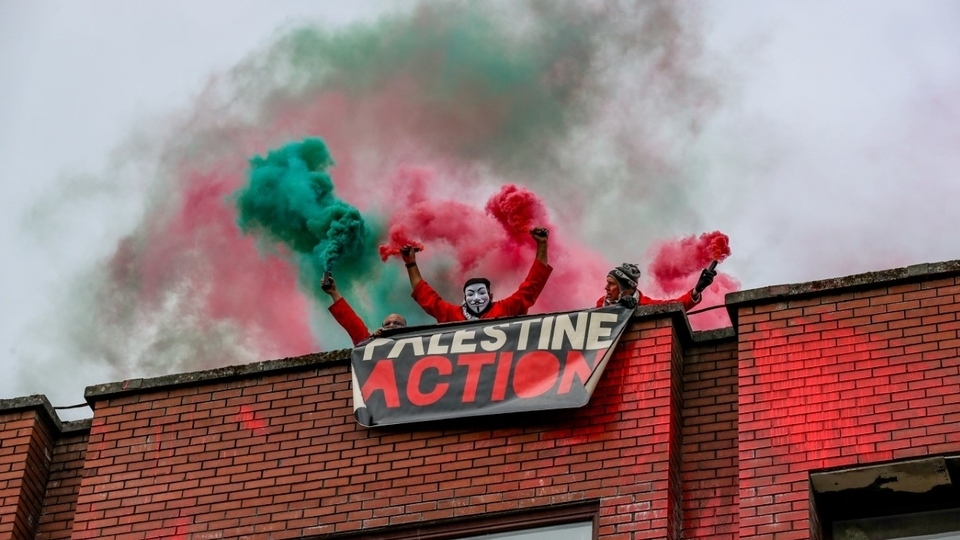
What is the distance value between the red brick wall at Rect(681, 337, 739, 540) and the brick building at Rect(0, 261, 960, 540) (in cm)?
2

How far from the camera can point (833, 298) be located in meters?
15.9

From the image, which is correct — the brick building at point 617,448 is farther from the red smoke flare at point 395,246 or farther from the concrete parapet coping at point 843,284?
the red smoke flare at point 395,246

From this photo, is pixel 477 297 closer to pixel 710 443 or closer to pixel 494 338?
pixel 494 338

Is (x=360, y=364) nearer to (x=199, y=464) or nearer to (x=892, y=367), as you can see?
(x=199, y=464)

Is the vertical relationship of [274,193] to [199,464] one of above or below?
above

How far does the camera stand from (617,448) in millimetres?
15695

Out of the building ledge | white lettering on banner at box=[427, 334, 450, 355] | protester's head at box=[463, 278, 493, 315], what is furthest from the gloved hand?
the building ledge

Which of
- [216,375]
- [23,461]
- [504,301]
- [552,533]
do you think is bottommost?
[552,533]

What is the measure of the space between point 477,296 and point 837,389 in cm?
445

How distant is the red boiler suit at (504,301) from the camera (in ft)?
61.3

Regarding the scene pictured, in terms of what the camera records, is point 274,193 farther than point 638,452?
Yes

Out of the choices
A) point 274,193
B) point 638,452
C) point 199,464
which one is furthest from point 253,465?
point 274,193

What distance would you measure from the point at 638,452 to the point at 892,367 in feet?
6.21

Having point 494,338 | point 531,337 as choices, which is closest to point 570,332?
point 531,337
